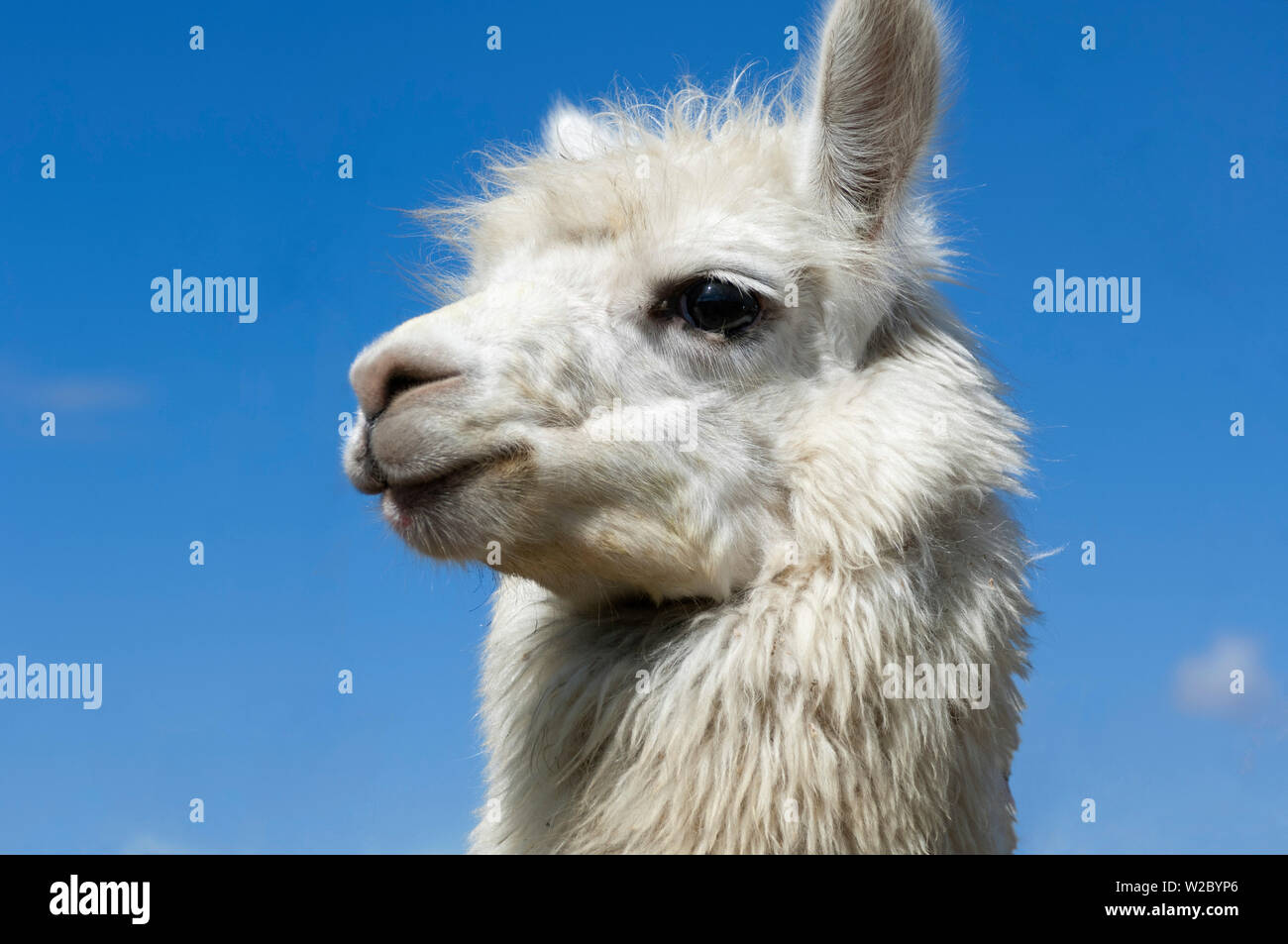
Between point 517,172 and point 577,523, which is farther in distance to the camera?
point 517,172

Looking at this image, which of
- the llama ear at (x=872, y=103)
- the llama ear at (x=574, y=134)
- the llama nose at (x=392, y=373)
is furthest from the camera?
the llama ear at (x=574, y=134)

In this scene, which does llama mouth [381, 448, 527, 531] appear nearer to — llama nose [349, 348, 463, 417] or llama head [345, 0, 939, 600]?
llama head [345, 0, 939, 600]

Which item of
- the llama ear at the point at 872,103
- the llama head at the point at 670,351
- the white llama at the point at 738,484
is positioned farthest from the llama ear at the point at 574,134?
the llama ear at the point at 872,103

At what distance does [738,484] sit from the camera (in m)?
3.03

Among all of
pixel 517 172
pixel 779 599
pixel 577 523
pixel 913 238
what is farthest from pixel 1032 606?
pixel 517 172

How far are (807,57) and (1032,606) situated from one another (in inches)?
66.2

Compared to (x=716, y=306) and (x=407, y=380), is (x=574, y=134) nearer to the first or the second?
(x=716, y=306)

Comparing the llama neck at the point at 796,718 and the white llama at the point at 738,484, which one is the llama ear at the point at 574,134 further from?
the llama neck at the point at 796,718

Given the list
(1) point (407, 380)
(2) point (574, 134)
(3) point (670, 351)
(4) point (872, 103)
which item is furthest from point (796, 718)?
(2) point (574, 134)

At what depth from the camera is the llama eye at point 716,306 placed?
3.19 m

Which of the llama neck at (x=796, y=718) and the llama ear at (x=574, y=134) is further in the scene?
the llama ear at (x=574, y=134)

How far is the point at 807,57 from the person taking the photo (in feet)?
11.4

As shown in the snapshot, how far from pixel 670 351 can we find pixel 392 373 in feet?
2.40
